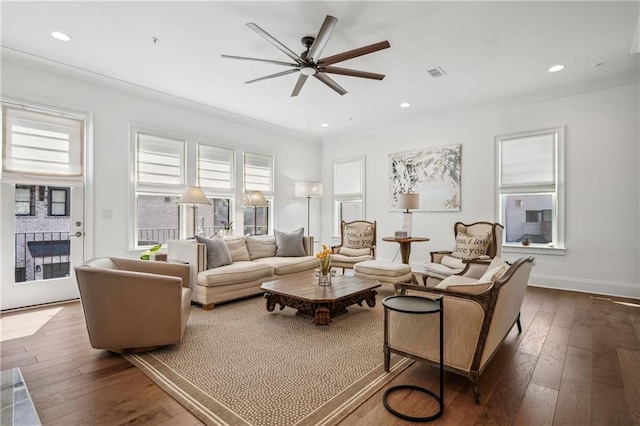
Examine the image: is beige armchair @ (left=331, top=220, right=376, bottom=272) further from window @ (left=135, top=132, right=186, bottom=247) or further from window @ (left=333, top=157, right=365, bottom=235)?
window @ (left=135, top=132, right=186, bottom=247)

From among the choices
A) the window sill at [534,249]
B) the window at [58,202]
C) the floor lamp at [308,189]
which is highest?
the floor lamp at [308,189]

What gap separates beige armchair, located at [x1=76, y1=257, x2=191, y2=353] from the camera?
2422mm

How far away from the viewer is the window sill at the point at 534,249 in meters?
4.77

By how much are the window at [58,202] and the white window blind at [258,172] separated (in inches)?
111

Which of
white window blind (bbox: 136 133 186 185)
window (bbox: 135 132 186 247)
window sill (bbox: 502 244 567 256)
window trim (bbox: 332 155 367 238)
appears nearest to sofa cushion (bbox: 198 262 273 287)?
window (bbox: 135 132 186 247)

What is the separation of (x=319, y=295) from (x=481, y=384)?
1.56m

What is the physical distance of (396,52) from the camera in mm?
3662

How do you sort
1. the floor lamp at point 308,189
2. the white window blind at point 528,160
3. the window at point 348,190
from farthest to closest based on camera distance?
1. the window at point 348,190
2. the floor lamp at point 308,189
3. the white window blind at point 528,160

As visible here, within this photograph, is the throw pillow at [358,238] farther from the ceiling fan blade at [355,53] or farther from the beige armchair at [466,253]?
the ceiling fan blade at [355,53]

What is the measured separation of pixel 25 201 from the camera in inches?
153

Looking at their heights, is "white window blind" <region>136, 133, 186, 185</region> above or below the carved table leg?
above

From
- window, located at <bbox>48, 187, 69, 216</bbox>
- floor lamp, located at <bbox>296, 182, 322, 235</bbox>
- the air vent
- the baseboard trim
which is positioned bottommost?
the baseboard trim

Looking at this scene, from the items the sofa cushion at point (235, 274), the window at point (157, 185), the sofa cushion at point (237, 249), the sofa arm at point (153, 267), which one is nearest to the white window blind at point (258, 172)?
the window at point (157, 185)

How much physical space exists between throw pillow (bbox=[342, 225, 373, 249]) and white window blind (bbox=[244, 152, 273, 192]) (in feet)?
6.80
